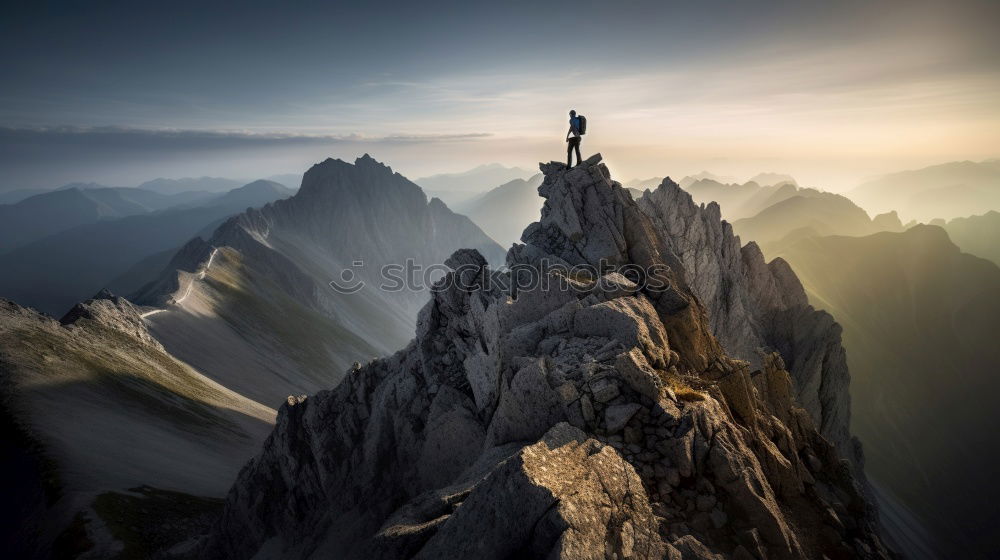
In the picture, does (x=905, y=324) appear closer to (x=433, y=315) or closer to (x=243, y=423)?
(x=433, y=315)

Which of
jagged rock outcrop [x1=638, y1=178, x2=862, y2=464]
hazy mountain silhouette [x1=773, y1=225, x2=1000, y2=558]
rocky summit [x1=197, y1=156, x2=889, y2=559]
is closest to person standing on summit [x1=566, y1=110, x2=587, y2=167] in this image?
rocky summit [x1=197, y1=156, x2=889, y2=559]

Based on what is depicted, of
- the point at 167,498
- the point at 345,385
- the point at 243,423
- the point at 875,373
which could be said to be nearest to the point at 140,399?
the point at 243,423

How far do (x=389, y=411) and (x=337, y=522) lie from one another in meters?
8.60

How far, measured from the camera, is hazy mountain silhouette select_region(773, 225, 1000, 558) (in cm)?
11688

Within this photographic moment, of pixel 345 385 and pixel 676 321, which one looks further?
pixel 345 385

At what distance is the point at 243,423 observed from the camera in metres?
77.5

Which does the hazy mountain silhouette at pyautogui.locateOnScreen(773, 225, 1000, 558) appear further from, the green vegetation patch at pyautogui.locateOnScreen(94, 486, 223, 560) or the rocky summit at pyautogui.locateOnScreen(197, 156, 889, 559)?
the green vegetation patch at pyautogui.locateOnScreen(94, 486, 223, 560)

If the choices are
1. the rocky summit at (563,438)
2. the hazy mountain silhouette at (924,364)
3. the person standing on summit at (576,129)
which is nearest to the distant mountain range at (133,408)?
the rocky summit at (563,438)

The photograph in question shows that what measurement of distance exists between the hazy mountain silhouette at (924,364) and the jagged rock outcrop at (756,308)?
65.1 metres

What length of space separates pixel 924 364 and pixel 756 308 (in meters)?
137

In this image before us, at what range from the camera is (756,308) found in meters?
74.9

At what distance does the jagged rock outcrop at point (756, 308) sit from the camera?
66875mm

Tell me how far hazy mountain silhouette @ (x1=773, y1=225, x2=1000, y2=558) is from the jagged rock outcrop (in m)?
65.1

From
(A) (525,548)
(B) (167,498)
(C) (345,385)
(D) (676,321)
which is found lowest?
(B) (167,498)
